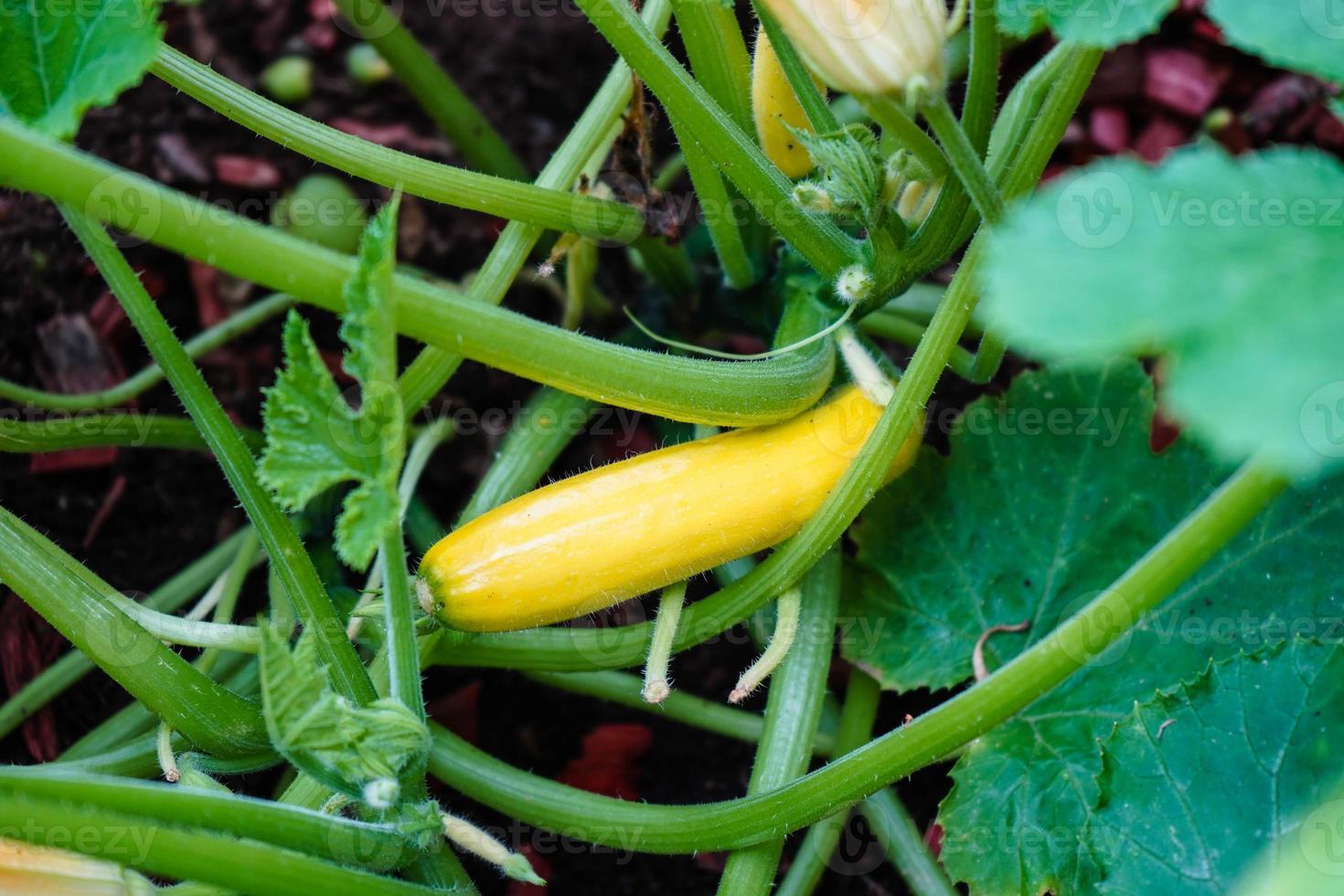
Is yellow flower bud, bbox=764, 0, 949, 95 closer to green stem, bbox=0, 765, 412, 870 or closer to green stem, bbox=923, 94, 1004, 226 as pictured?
green stem, bbox=923, 94, 1004, 226

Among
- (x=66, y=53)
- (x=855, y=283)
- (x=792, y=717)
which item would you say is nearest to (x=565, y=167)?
(x=855, y=283)

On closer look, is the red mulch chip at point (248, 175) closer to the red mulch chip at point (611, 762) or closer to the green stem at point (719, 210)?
the green stem at point (719, 210)

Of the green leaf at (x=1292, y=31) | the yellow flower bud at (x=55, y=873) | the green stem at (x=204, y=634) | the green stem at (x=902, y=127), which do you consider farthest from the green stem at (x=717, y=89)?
the yellow flower bud at (x=55, y=873)

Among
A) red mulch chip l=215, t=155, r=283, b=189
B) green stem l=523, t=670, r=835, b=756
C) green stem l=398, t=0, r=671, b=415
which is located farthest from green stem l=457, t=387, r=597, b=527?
red mulch chip l=215, t=155, r=283, b=189

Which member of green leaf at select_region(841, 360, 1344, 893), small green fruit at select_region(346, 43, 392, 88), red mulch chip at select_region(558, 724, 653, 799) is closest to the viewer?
green leaf at select_region(841, 360, 1344, 893)

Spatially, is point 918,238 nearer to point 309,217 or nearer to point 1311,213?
point 1311,213

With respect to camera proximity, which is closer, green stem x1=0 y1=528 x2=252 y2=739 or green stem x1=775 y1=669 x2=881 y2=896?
green stem x1=775 y1=669 x2=881 y2=896
